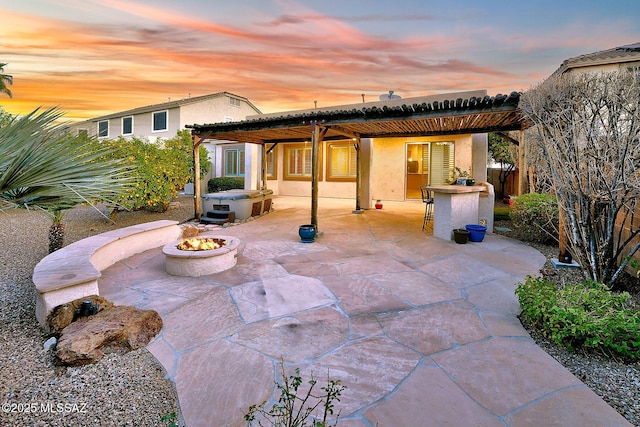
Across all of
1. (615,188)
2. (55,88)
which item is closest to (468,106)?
(615,188)

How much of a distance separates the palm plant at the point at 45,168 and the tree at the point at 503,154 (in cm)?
1480

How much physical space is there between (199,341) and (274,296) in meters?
1.23

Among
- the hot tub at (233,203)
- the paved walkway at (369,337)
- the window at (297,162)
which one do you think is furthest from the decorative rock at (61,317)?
the window at (297,162)

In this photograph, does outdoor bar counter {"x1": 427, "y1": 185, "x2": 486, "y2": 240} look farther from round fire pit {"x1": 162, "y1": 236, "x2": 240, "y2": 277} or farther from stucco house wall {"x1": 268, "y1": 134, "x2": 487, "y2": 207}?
round fire pit {"x1": 162, "y1": 236, "x2": 240, "y2": 277}

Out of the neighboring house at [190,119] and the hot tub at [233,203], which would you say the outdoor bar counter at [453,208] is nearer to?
the hot tub at [233,203]

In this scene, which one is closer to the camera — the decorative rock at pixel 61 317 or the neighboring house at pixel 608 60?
the decorative rock at pixel 61 317

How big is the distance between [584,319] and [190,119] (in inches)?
831

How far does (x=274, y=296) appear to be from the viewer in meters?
4.15

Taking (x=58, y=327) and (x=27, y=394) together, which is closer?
(x=27, y=394)

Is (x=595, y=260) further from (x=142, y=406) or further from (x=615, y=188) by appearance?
(x=142, y=406)

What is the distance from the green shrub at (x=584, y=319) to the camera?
2.79m

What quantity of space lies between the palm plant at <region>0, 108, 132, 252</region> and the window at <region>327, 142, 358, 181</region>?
1293cm

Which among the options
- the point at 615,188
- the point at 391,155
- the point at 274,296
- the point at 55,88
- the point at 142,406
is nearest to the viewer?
the point at 142,406

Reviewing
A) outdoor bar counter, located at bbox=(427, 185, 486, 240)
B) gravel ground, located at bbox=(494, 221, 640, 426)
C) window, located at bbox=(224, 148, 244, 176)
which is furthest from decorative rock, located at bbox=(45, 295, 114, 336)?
window, located at bbox=(224, 148, 244, 176)
